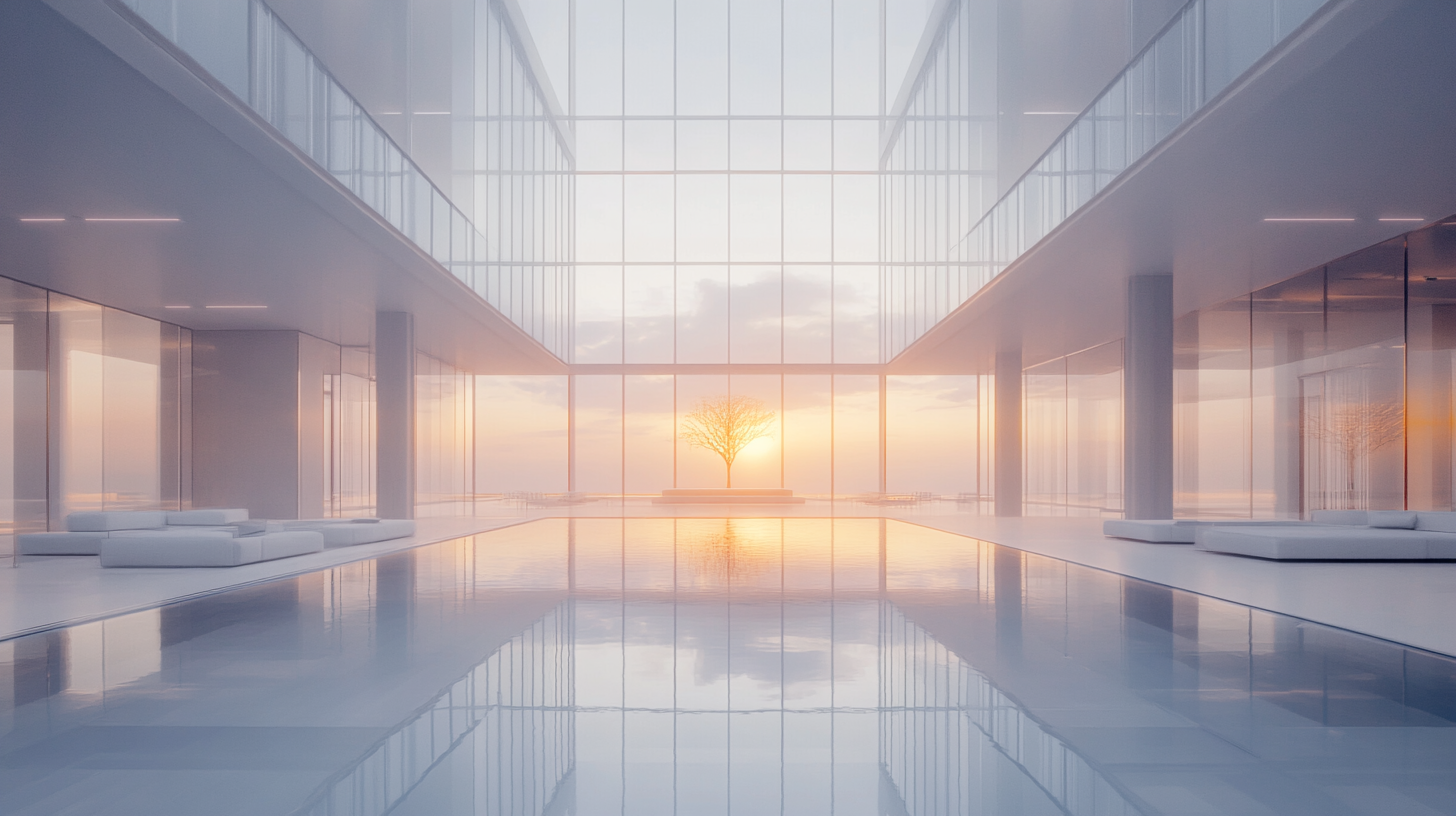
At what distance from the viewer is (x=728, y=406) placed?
88.5ft

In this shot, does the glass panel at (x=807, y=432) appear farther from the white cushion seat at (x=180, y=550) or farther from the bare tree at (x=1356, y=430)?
the white cushion seat at (x=180, y=550)

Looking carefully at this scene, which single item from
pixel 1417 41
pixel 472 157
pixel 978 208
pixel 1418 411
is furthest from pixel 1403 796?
pixel 472 157

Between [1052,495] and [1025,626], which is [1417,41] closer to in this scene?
[1025,626]

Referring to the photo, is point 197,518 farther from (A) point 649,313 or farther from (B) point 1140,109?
(A) point 649,313

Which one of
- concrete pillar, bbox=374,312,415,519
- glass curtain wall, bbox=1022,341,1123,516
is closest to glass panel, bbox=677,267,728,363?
glass curtain wall, bbox=1022,341,1123,516

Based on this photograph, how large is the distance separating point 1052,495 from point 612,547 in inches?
568

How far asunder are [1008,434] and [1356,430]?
9.56 metres

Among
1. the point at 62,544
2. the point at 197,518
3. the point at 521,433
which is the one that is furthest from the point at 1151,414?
the point at 521,433

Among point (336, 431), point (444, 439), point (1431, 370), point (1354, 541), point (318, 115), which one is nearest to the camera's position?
point (318, 115)

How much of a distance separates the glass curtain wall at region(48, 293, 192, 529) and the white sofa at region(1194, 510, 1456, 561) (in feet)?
54.2

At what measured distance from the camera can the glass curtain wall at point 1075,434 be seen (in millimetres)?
20578

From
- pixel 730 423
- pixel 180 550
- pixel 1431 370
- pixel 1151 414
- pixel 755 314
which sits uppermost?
pixel 755 314

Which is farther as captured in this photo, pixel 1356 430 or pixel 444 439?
pixel 444 439

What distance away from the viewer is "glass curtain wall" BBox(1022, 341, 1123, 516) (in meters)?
20.6
